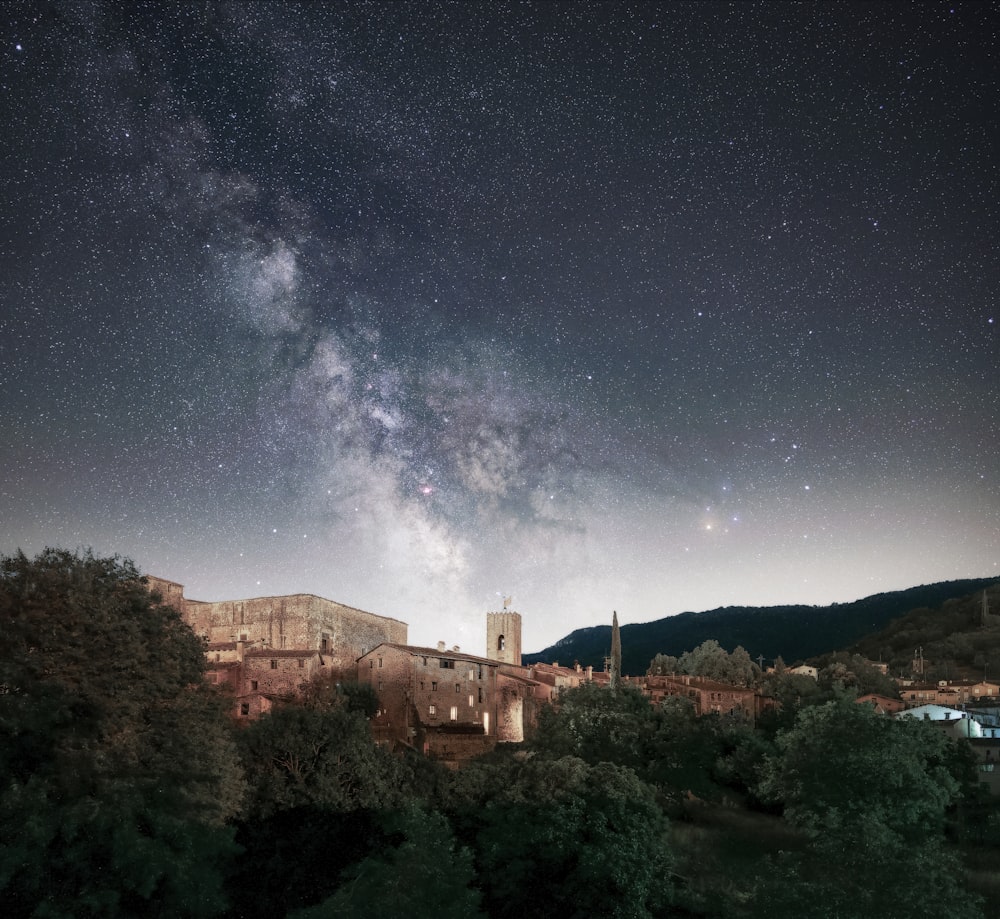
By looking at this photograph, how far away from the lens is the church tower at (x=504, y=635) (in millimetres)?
105250

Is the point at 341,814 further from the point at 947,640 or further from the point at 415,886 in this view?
the point at 947,640

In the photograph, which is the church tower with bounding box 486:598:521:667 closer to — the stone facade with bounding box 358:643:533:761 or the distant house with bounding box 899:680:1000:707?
the stone facade with bounding box 358:643:533:761

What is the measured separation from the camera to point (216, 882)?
84.2 ft

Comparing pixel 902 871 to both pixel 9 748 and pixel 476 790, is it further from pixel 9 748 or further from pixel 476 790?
pixel 9 748

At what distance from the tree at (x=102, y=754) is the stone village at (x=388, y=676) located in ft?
77.0

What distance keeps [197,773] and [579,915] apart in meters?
15.1

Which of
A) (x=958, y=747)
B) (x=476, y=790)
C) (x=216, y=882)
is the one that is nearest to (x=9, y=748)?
(x=216, y=882)

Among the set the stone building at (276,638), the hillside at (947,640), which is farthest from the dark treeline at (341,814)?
the hillside at (947,640)

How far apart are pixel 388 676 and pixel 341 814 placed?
26.7m

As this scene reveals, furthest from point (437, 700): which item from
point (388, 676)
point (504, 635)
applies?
point (504, 635)

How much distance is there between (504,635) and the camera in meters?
106

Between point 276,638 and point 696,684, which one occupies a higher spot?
point 276,638

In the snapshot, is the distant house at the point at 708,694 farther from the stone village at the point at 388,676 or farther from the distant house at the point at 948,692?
the distant house at the point at 948,692

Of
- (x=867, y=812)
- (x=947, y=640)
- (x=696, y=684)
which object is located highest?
(x=947, y=640)
